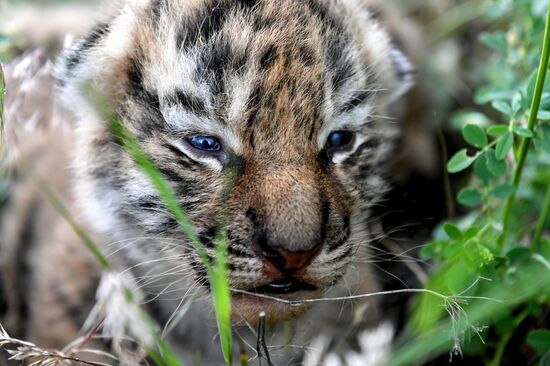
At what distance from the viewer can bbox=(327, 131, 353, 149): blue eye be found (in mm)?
2326

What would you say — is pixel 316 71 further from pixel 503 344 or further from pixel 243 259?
pixel 503 344

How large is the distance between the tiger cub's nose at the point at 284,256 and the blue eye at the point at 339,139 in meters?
0.43

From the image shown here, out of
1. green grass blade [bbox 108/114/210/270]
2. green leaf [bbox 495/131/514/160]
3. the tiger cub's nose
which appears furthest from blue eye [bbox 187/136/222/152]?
green leaf [bbox 495/131/514/160]

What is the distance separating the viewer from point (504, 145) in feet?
7.13

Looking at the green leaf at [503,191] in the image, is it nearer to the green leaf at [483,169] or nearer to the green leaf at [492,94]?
the green leaf at [483,169]

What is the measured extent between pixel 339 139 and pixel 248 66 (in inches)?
16.6

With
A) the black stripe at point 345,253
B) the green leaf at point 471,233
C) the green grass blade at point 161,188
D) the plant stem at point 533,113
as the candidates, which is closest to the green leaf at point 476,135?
the plant stem at point 533,113

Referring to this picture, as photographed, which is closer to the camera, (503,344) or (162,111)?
(162,111)

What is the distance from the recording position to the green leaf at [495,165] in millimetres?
2221

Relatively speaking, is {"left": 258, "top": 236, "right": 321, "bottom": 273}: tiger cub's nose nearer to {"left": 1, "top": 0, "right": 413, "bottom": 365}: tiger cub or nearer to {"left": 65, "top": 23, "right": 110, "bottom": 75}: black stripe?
{"left": 1, "top": 0, "right": 413, "bottom": 365}: tiger cub

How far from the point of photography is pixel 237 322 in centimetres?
217

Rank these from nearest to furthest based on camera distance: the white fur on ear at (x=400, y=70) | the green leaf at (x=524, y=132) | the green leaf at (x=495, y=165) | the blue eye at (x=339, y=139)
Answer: the green leaf at (x=524, y=132), the green leaf at (x=495, y=165), the blue eye at (x=339, y=139), the white fur on ear at (x=400, y=70)

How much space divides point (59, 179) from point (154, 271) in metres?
1.03

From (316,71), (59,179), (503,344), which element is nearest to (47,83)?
(59,179)
